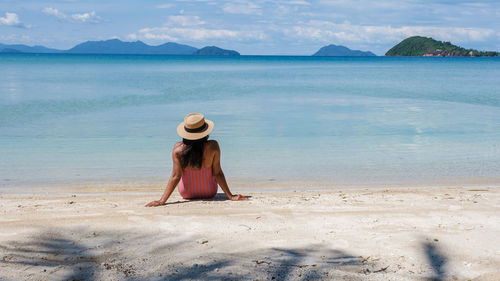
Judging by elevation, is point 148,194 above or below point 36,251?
below

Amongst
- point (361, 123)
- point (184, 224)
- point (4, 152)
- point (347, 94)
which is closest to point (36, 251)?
point (184, 224)

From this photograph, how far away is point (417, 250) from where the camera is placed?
4.24 metres

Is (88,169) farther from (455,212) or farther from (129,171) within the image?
(455,212)

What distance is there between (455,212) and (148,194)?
177 inches

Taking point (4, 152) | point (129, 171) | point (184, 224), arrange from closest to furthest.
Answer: point (184, 224), point (129, 171), point (4, 152)

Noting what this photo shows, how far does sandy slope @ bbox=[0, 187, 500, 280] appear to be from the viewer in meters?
3.79

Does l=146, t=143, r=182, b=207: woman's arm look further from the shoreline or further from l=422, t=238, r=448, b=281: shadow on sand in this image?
l=422, t=238, r=448, b=281: shadow on sand

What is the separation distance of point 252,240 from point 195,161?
167 cm

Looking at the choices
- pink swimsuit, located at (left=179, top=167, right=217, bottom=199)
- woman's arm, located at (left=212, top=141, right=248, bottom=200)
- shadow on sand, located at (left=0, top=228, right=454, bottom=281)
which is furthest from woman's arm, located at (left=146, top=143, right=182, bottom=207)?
shadow on sand, located at (left=0, top=228, right=454, bottom=281)

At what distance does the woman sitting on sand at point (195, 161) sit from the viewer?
5.70 m

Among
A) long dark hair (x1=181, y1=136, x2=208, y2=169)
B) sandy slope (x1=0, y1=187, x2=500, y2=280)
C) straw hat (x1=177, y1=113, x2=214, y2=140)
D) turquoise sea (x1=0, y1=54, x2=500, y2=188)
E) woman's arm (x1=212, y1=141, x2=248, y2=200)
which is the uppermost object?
straw hat (x1=177, y1=113, x2=214, y2=140)

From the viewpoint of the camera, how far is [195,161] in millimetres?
5871

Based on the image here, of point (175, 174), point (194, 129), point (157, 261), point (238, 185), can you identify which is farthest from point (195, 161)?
point (238, 185)

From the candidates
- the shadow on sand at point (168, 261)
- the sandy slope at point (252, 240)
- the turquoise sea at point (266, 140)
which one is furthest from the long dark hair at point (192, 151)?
the turquoise sea at point (266, 140)
